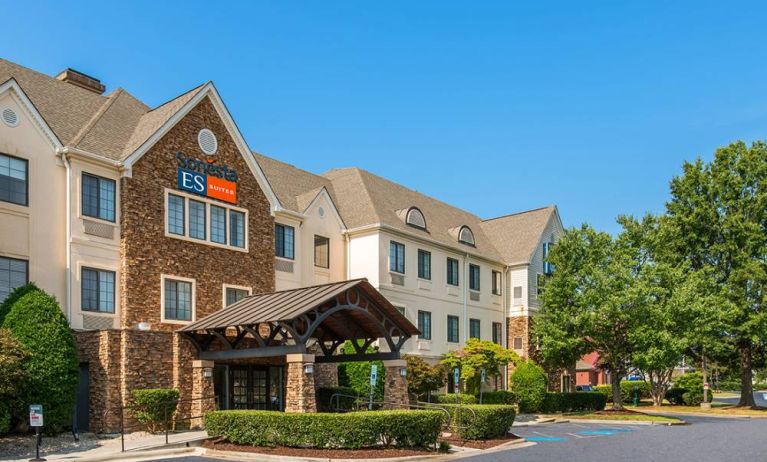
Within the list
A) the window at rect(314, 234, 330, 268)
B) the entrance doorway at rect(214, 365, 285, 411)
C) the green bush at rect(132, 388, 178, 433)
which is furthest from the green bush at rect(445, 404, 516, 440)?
the window at rect(314, 234, 330, 268)

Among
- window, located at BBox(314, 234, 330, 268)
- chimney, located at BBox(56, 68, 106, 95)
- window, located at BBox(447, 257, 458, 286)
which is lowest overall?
window, located at BBox(447, 257, 458, 286)

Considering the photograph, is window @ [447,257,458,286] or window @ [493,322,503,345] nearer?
window @ [447,257,458,286]

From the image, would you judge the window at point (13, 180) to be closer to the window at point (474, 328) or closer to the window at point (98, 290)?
the window at point (98, 290)

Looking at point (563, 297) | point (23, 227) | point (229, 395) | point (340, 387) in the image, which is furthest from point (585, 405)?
point (23, 227)

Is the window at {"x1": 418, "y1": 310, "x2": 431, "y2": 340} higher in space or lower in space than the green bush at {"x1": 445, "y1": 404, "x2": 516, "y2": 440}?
higher

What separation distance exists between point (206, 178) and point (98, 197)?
14.5 feet

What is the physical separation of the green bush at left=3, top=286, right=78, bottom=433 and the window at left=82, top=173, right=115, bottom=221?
367cm

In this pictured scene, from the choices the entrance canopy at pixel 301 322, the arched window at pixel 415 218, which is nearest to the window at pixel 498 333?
the arched window at pixel 415 218

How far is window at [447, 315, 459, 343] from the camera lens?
130ft

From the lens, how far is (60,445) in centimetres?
2003

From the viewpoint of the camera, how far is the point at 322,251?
3466 cm

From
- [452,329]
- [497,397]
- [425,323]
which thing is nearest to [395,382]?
[425,323]

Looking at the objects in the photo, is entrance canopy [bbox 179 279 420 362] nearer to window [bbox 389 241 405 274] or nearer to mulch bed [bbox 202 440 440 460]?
mulch bed [bbox 202 440 440 460]

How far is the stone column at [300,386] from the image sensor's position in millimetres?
22156
